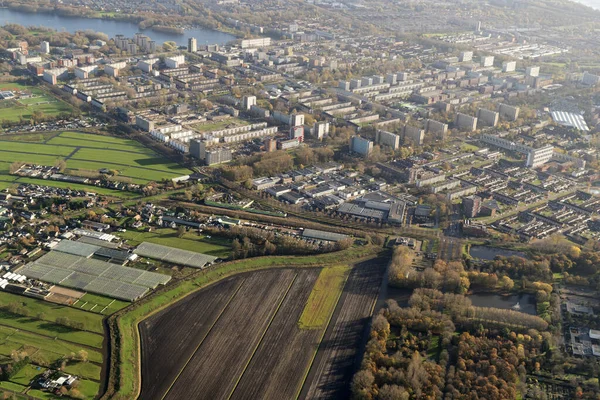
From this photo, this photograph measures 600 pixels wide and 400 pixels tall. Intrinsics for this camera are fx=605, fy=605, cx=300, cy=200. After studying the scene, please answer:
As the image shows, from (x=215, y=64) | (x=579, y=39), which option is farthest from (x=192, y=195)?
(x=579, y=39)

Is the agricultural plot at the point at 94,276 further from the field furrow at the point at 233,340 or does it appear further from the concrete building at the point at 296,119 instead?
the concrete building at the point at 296,119

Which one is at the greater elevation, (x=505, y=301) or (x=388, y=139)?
(x=388, y=139)

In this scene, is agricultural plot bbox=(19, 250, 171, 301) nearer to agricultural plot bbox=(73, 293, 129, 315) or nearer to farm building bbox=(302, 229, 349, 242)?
agricultural plot bbox=(73, 293, 129, 315)

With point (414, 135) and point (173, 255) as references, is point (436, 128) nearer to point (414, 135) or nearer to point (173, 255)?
point (414, 135)

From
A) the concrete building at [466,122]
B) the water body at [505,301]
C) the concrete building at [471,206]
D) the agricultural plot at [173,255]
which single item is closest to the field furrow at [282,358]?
the agricultural plot at [173,255]

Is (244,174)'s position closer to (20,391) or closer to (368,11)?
(20,391)

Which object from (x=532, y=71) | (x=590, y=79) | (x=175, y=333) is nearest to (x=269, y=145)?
(x=175, y=333)
